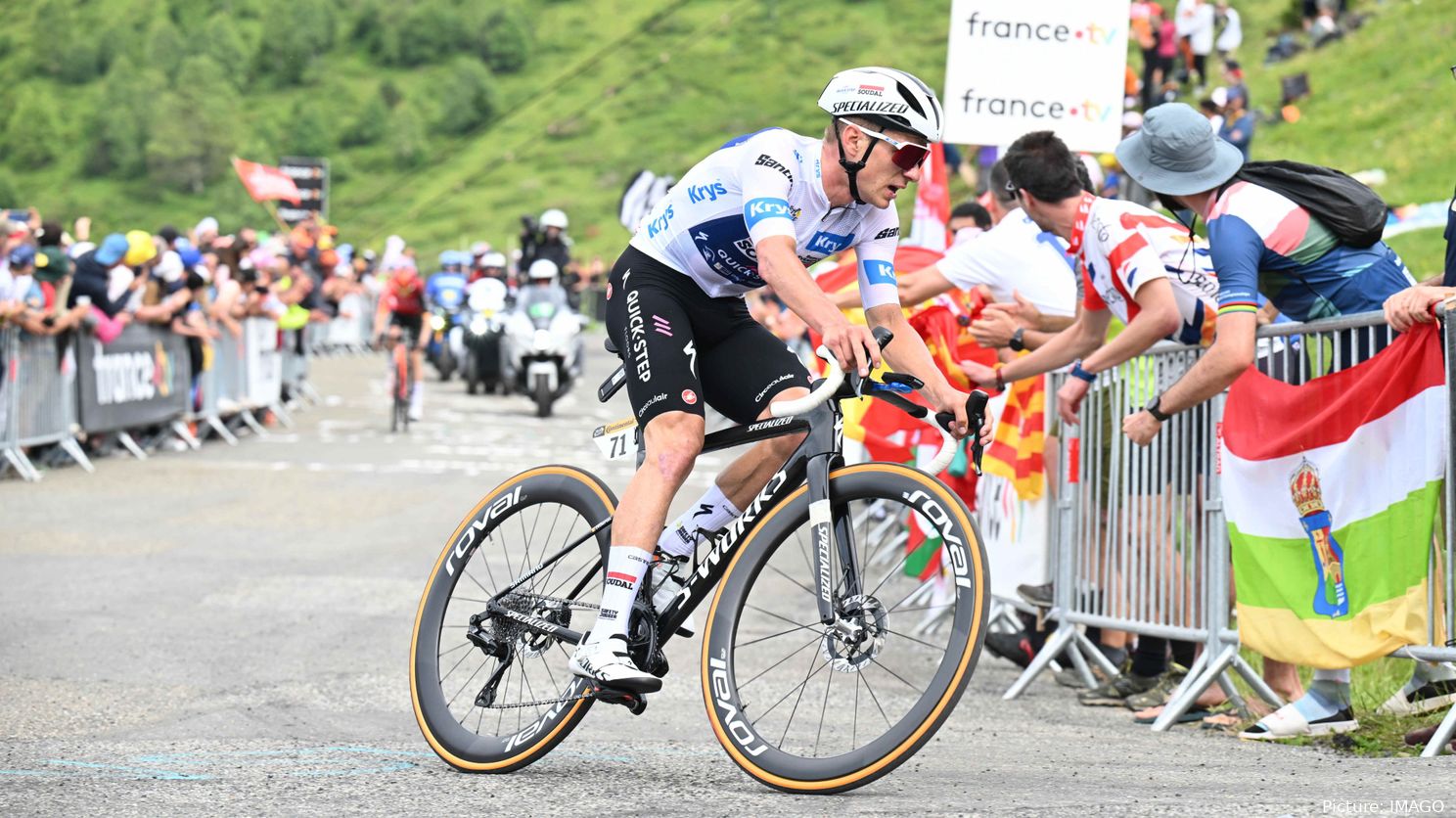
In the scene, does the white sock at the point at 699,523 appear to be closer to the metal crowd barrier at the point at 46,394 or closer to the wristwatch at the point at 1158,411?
the wristwatch at the point at 1158,411

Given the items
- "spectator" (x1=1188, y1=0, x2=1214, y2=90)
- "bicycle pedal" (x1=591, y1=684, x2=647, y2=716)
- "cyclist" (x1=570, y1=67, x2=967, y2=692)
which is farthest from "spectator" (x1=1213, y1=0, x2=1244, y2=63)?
"bicycle pedal" (x1=591, y1=684, x2=647, y2=716)

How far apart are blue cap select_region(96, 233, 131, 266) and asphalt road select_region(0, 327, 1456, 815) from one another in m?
3.15

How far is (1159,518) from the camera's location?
7.07 meters

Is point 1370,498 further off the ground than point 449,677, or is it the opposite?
point 1370,498

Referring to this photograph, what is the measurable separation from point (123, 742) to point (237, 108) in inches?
5600

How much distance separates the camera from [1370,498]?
586 centimetres

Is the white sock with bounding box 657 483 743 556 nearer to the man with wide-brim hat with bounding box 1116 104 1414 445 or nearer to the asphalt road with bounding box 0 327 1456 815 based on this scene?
the asphalt road with bounding box 0 327 1456 815

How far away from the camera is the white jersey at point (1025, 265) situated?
27.1 feet

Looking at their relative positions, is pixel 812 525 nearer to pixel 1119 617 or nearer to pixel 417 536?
pixel 1119 617

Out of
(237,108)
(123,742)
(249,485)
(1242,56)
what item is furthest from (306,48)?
(123,742)

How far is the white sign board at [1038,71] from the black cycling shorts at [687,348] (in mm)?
5451

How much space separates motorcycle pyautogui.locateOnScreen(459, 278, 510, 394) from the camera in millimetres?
27672

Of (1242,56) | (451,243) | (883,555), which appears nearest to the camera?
(883,555)

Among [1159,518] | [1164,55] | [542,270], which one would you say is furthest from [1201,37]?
[1159,518]
